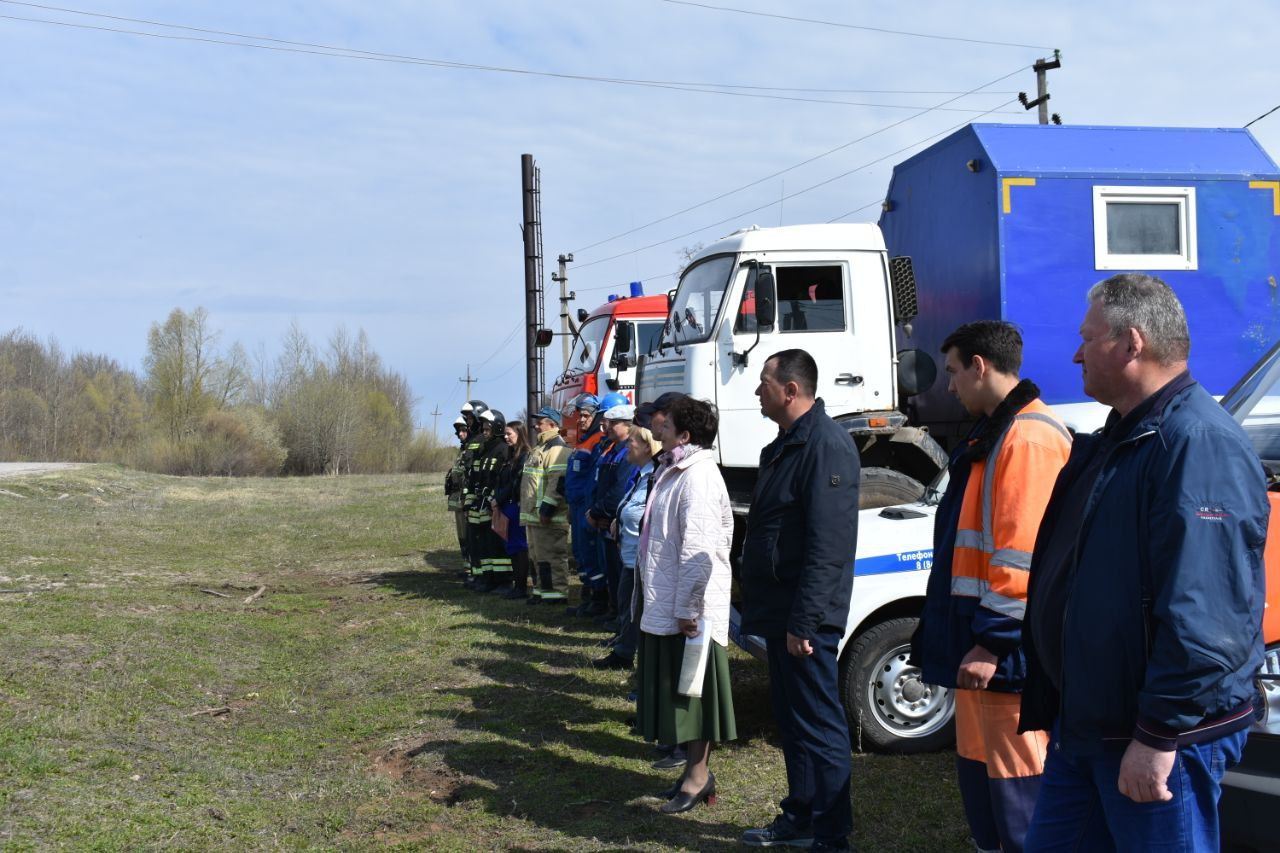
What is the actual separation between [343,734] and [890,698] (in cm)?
340

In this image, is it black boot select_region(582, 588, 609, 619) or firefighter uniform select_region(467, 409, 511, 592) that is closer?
black boot select_region(582, 588, 609, 619)

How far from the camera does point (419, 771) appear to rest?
6.30 metres

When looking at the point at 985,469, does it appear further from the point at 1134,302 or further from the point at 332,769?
the point at 332,769

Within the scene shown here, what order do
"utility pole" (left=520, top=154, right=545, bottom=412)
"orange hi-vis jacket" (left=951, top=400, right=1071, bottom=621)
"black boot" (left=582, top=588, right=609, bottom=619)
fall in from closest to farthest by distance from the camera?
"orange hi-vis jacket" (left=951, top=400, right=1071, bottom=621) < "black boot" (left=582, top=588, right=609, bottom=619) < "utility pole" (left=520, top=154, right=545, bottom=412)

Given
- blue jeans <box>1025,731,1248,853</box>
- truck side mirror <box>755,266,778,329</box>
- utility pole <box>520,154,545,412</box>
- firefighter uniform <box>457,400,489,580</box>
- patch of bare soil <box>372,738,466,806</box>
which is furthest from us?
utility pole <box>520,154,545,412</box>

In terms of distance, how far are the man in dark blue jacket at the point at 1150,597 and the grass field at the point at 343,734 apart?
101 inches

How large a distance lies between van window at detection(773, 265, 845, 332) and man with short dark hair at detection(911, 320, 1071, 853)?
5378mm

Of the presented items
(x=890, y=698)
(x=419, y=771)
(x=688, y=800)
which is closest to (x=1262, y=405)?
(x=890, y=698)

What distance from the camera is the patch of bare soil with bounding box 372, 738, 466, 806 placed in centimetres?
594

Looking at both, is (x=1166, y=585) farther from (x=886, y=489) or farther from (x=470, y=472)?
(x=470, y=472)

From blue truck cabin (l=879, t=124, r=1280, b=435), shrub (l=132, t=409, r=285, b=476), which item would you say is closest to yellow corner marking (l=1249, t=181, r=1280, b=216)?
blue truck cabin (l=879, t=124, r=1280, b=435)

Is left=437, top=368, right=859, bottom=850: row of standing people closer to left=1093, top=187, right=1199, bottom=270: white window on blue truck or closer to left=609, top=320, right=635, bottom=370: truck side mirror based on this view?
left=1093, top=187, right=1199, bottom=270: white window on blue truck

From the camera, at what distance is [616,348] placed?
14711 mm

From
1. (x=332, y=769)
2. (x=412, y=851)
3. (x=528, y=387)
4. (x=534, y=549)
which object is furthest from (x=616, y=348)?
(x=412, y=851)
